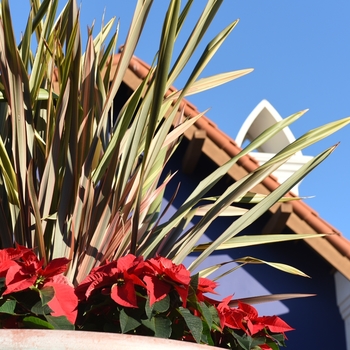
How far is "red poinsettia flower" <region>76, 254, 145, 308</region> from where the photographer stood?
1.32 metres

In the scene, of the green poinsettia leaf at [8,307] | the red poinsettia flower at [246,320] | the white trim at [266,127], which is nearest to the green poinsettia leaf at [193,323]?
the red poinsettia flower at [246,320]

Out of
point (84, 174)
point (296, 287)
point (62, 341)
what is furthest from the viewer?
point (296, 287)

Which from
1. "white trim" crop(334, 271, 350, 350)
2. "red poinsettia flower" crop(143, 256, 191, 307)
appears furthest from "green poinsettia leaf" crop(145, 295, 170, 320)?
"white trim" crop(334, 271, 350, 350)

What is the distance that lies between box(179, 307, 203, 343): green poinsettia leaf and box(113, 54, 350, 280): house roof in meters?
2.13

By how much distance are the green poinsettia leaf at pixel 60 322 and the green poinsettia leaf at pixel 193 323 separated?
0.79ft

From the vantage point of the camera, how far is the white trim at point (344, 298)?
12.1 ft

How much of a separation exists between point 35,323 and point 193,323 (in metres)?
0.33

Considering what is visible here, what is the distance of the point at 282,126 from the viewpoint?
231 cm

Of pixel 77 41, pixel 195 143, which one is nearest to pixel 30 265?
pixel 77 41

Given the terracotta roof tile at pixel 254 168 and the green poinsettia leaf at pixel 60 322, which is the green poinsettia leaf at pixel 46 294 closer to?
the green poinsettia leaf at pixel 60 322

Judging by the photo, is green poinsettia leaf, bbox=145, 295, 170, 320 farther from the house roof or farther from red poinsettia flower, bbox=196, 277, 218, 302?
the house roof

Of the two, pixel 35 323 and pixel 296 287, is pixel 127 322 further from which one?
pixel 296 287

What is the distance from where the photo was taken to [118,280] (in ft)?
4.49

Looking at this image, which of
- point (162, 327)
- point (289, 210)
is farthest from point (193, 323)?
point (289, 210)
